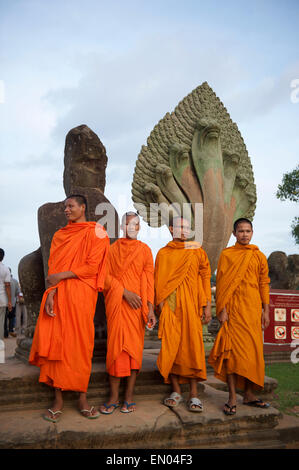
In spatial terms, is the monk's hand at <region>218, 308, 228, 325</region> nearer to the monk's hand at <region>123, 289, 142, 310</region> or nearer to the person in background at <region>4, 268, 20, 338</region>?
the monk's hand at <region>123, 289, 142, 310</region>

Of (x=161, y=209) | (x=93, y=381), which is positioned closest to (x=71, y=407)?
(x=93, y=381)

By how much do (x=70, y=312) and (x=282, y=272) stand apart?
8357mm

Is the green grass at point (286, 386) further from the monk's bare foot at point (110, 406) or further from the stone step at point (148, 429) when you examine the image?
the monk's bare foot at point (110, 406)

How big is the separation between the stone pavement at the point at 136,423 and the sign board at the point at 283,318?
4.35 meters

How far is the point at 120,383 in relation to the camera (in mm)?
3256

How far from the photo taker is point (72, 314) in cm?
283

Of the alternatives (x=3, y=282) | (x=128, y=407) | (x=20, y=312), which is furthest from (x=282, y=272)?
(x=20, y=312)

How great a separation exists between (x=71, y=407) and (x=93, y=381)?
29 centimetres

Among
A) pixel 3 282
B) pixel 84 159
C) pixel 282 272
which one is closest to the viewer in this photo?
pixel 84 159

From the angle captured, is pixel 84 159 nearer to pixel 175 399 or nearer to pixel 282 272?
pixel 175 399

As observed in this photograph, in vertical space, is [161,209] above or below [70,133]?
below
